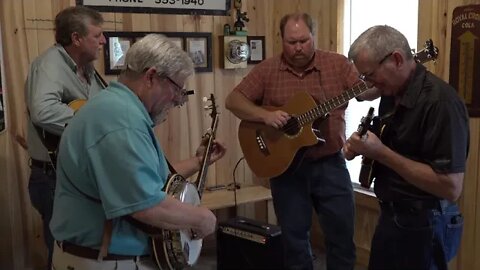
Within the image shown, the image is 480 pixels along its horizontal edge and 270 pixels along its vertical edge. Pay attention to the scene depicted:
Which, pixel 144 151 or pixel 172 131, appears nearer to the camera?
pixel 144 151

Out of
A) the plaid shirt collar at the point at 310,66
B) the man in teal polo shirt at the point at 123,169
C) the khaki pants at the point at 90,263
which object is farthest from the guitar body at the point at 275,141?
the khaki pants at the point at 90,263

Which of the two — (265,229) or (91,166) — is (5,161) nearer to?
(265,229)

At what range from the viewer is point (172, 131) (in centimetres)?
370

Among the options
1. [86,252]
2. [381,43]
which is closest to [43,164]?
[86,252]

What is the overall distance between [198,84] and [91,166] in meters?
2.38

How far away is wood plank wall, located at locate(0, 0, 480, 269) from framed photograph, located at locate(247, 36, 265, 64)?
0.05 metres

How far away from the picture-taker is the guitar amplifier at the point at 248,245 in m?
2.96

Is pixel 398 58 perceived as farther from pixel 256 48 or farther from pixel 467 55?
pixel 256 48

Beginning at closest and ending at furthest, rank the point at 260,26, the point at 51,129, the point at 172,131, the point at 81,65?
the point at 51,129 → the point at 81,65 → the point at 172,131 → the point at 260,26

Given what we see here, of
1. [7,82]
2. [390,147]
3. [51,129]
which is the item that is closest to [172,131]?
[7,82]

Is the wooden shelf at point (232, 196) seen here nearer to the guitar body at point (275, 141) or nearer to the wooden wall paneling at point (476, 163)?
the guitar body at point (275, 141)

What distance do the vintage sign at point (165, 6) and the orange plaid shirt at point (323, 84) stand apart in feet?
3.54

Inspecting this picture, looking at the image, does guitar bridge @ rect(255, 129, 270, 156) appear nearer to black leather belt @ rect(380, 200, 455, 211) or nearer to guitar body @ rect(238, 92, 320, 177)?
guitar body @ rect(238, 92, 320, 177)

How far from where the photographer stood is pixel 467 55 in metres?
2.69
